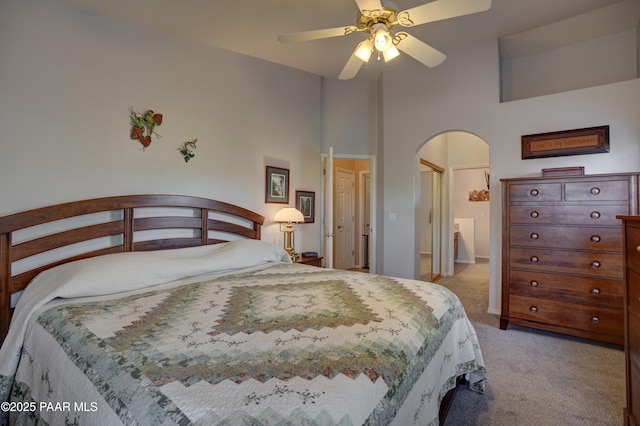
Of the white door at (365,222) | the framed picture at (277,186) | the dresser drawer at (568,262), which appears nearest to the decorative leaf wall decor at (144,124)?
the framed picture at (277,186)

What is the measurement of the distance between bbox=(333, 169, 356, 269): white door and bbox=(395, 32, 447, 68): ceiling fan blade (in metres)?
3.34

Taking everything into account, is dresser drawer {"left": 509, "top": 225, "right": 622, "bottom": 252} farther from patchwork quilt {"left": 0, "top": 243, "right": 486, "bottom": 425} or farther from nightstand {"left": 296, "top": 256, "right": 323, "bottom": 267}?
nightstand {"left": 296, "top": 256, "right": 323, "bottom": 267}

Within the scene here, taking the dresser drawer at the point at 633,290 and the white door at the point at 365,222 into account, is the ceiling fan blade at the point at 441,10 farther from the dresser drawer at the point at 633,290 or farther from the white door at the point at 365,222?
the white door at the point at 365,222

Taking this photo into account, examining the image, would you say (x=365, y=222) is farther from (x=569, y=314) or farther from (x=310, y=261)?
(x=569, y=314)

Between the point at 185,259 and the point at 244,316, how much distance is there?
3.30 ft

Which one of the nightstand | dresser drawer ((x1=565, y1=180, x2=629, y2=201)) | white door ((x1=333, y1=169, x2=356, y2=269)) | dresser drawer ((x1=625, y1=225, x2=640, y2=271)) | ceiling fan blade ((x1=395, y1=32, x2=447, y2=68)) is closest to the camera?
dresser drawer ((x1=625, y1=225, x2=640, y2=271))

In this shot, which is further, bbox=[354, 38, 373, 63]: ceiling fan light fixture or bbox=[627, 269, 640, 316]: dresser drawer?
bbox=[354, 38, 373, 63]: ceiling fan light fixture

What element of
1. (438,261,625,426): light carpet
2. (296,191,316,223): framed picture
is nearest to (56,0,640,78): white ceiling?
(296,191,316,223): framed picture

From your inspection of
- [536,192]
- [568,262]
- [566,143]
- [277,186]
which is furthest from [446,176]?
[277,186]

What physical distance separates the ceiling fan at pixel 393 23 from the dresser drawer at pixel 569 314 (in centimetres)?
230

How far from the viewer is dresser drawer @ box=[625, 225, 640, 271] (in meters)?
1.35

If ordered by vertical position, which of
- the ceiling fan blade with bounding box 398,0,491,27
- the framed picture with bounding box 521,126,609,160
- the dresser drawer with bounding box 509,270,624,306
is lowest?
the dresser drawer with bounding box 509,270,624,306

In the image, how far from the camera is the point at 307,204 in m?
3.95

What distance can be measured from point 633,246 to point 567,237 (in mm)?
1392
